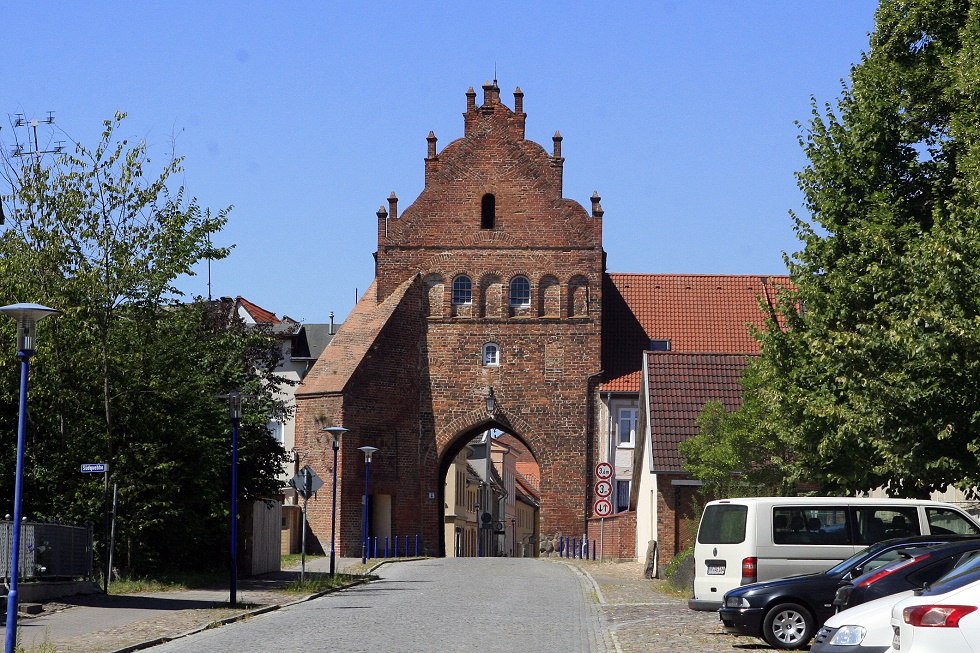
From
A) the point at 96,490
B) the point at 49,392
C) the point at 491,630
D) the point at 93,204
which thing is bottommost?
the point at 491,630

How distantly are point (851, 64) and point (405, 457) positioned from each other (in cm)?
3124

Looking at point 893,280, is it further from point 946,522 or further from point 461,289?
point 461,289

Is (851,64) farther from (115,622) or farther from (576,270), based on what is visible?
(576,270)

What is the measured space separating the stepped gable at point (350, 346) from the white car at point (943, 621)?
42.8 metres

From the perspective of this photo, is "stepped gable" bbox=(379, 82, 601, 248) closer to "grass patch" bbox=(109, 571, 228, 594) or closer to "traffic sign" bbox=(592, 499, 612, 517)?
"traffic sign" bbox=(592, 499, 612, 517)

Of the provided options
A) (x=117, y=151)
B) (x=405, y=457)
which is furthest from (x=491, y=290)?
(x=117, y=151)

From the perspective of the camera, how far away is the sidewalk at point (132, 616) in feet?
57.2

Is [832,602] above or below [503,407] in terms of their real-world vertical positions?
below

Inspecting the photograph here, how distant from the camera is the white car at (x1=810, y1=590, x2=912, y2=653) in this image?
1287cm

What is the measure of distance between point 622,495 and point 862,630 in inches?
1756

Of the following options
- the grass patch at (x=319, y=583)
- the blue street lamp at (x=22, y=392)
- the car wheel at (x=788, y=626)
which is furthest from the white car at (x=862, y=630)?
the grass patch at (x=319, y=583)

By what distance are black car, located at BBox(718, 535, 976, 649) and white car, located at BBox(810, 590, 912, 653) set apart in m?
3.33

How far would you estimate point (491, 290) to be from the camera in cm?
5634

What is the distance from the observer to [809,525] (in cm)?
1991
